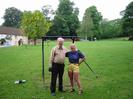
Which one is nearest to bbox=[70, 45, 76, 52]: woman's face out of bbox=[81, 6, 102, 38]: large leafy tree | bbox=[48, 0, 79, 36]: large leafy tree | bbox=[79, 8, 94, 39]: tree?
bbox=[79, 8, 94, 39]: tree

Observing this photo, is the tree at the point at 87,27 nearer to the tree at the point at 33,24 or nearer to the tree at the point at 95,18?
the tree at the point at 95,18

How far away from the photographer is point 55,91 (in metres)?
11.9

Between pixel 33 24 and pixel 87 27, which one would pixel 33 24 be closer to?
pixel 33 24

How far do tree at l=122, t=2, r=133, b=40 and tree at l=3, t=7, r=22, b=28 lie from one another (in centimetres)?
4757

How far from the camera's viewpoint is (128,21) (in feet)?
356

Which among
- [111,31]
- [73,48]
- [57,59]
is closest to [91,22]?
[111,31]

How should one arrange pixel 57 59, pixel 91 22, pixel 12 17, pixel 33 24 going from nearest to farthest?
1. pixel 57 59
2. pixel 33 24
3. pixel 91 22
4. pixel 12 17

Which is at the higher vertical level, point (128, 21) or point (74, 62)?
point (128, 21)

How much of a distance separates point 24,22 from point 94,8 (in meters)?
53.5

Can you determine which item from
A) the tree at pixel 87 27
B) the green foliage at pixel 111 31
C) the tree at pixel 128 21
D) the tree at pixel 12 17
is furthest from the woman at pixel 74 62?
the tree at pixel 12 17

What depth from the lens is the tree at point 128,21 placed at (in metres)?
104

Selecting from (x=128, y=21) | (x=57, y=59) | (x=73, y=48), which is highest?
(x=128, y=21)

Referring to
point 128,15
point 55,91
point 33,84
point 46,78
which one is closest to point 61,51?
point 55,91

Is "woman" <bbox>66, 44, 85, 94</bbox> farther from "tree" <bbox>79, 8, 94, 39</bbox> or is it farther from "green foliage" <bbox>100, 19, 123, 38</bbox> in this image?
"green foliage" <bbox>100, 19, 123, 38</bbox>
